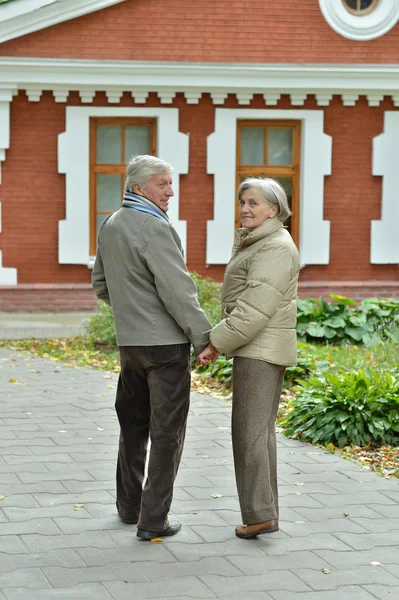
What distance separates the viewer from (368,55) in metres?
16.4

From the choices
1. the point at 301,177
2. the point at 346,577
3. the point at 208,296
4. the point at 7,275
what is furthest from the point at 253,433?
the point at 301,177

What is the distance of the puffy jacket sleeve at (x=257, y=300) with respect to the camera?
16.8ft

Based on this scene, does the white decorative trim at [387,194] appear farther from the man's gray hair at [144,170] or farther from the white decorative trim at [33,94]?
the man's gray hair at [144,170]

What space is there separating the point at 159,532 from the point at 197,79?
11.4 meters

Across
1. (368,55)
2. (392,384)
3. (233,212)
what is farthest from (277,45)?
(392,384)

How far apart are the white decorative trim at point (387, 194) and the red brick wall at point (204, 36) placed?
1.13 meters

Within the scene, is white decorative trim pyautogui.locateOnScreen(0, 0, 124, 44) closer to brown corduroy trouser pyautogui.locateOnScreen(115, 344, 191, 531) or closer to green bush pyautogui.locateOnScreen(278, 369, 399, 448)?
green bush pyautogui.locateOnScreen(278, 369, 399, 448)

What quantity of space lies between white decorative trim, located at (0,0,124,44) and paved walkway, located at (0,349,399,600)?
8653 mm

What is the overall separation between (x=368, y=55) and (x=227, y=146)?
2.61 meters

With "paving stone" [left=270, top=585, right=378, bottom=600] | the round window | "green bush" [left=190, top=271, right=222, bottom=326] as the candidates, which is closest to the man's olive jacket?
"paving stone" [left=270, top=585, right=378, bottom=600]

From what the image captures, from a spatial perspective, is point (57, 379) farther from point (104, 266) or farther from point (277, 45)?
point (277, 45)

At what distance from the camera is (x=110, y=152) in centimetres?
1617

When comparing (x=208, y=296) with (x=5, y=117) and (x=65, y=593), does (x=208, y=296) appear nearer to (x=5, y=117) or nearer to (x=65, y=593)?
(x=5, y=117)

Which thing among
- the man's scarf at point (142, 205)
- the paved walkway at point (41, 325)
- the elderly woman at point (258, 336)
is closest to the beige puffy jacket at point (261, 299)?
the elderly woman at point (258, 336)
